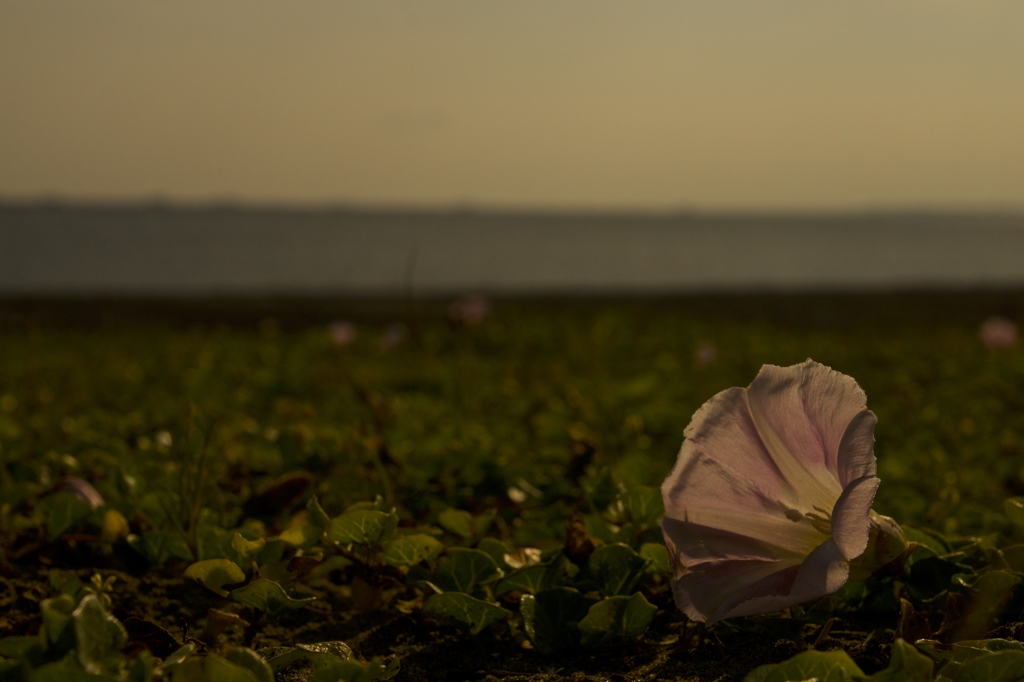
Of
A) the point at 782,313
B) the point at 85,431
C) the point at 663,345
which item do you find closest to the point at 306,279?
the point at 782,313

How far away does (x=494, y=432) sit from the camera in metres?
2.96

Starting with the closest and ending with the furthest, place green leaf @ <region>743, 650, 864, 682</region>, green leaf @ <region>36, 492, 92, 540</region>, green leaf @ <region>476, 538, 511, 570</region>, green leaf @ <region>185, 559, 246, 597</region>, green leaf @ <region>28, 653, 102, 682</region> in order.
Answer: green leaf @ <region>28, 653, 102, 682</region> → green leaf @ <region>743, 650, 864, 682</region> → green leaf @ <region>185, 559, 246, 597</region> → green leaf @ <region>476, 538, 511, 570</region> → green leaf @ <region>36, 492, 92, 540</region>

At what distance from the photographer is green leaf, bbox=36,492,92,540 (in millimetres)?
1743

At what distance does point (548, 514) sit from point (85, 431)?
165 cm

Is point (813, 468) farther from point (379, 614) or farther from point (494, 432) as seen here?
point (494, 432)

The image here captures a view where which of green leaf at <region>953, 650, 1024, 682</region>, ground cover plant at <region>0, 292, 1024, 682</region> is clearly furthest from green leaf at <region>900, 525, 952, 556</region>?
green leaf at <region>953, 650, 1024, 682</region>

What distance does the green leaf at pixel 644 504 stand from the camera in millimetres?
1685

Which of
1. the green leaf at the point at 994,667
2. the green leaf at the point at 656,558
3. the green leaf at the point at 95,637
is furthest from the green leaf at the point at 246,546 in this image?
the green leaf at the point at 994,667

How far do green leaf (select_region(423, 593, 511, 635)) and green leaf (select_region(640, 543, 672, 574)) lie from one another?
258mm

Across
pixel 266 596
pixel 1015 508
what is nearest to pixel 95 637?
pixel 266 596

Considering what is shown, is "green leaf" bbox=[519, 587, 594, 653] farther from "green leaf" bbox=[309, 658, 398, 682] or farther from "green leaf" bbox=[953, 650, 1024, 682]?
"green leaf" bbox=[953, 650, 1024, 682]

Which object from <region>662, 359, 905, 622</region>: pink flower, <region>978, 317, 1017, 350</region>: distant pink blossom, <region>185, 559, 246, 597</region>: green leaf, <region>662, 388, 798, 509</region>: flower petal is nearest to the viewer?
<region>662, 359, 905, 622</region>: pink flower

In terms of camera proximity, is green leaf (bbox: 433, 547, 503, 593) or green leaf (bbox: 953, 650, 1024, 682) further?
green leaf (bbox: 433, 547, 503, 593)

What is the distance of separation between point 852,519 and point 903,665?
0.16 meters
